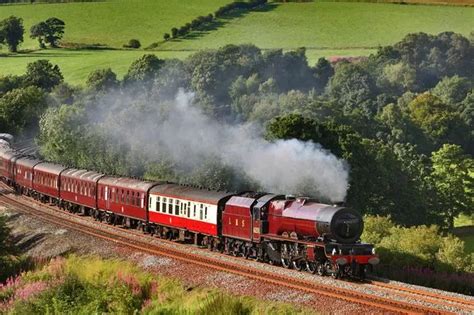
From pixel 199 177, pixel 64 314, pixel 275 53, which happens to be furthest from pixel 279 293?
pixel 275 53

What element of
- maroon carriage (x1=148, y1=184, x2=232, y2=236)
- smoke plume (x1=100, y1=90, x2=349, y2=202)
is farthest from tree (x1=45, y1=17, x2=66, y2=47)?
maroon carriage (x1=148, y1=184, x2=232, y2=236)

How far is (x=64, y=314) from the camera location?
86.2 ft

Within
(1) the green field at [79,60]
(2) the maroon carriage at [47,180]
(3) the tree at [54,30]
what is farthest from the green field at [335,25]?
(2) the maroon carriage at [47,180]

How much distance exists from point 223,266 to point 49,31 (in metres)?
142

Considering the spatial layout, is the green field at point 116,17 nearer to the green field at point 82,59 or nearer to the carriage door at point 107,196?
the green field at point 82,59

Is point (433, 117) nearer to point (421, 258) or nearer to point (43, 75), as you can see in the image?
point (43, 75)

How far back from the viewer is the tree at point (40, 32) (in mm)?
165625

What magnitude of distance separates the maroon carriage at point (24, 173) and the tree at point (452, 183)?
4198cm

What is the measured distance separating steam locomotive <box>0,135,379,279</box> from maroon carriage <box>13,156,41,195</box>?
10.6 meters

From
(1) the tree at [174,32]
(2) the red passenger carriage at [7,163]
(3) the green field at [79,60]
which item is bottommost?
(2) the red passenger carriage at [7,163]

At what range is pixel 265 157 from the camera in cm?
4412

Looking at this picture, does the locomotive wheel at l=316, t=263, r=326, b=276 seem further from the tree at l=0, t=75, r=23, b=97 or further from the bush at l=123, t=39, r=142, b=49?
the bush at l=123, t=39, r=142, b=49

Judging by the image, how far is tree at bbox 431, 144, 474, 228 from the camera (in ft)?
272

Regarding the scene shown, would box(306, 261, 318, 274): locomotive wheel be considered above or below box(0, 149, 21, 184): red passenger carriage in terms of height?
above
